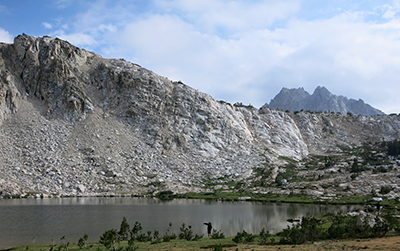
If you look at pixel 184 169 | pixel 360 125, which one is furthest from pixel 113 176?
pixel 360 125

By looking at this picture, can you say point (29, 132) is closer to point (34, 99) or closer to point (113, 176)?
point (34, 99)

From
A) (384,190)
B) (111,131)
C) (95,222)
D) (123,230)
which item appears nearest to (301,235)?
(123,230)

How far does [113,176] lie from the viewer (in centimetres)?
7288

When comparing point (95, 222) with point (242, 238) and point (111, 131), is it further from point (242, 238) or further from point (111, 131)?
point (111, 131)

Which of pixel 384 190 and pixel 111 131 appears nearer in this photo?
pixel 384 190

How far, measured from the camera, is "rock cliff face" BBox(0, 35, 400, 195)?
7056cm

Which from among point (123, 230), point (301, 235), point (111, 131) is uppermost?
point (111, 131)

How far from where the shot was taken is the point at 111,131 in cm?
8719

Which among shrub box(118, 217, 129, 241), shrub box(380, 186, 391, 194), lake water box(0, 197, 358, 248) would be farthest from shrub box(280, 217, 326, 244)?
shrub box(380, 186, 391, 194)

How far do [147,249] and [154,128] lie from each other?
74.2 meters

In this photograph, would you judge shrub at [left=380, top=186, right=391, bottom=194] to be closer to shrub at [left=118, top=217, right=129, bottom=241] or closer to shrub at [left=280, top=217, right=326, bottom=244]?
shrub at [left=280, top=217, right=326, bottom=244]

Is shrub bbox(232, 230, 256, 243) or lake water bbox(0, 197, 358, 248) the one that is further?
lake water bbox(0, 197, 358, 248)

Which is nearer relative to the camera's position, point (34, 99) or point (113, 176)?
point (113, 176)

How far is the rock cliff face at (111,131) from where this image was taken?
70.6 meters
